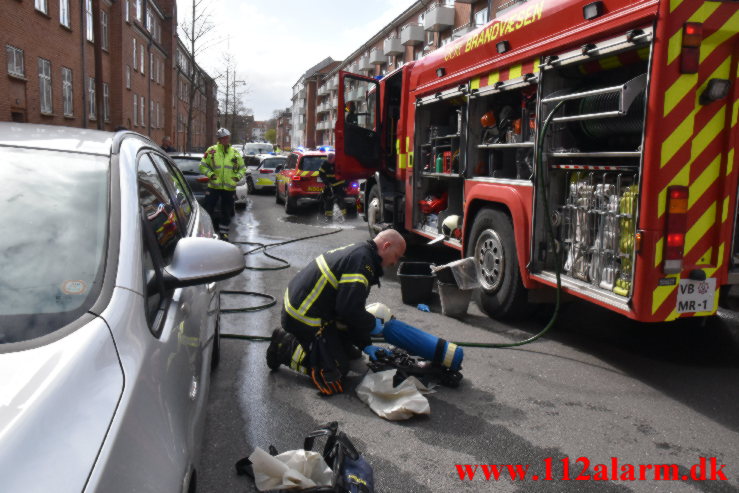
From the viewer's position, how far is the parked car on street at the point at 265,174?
23359 mm

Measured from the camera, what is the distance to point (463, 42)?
23.0ft

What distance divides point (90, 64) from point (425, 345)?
89.1 ft

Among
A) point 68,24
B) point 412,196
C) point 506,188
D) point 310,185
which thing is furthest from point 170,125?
point 506,188

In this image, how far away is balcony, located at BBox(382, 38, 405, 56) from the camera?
50.1 meters

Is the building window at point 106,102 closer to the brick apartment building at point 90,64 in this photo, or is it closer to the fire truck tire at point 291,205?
the brick apartment building at point 90,64

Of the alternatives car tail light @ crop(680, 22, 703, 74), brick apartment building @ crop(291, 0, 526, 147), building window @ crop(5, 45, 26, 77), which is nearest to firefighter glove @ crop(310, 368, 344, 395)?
car tail light @ crop(680, 22, 703, 74)

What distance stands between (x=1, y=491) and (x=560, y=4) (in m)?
5.16

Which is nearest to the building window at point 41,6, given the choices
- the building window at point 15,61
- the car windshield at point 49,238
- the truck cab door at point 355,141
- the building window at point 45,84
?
the building window at point 45,84

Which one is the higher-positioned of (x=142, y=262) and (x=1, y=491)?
(x=142, y=262)

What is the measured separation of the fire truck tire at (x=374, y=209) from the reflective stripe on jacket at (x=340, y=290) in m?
5.69

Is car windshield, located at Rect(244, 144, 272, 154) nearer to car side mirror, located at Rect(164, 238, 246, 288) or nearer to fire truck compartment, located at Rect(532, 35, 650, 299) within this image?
fire truck compartment, located at Rect(532, 35, 650, 299)

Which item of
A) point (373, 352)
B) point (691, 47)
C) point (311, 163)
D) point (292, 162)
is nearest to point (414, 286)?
point (373, 352)

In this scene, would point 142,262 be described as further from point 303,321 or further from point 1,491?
point 303,321

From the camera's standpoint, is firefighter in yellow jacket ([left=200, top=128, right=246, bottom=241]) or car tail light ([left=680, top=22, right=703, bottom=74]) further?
firefighter in yellow jacket ([left=200, top=128, right=246, bottom=241])
